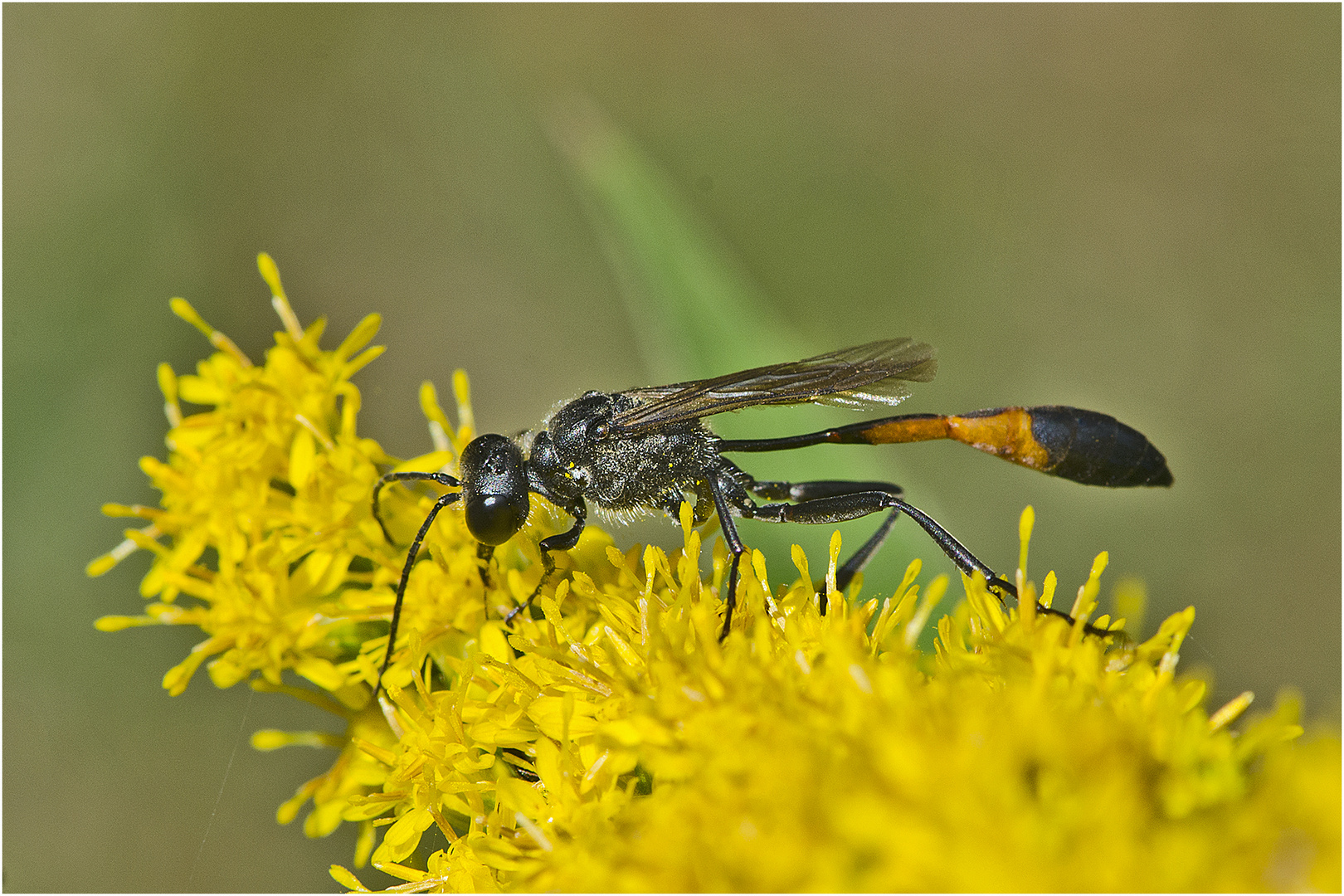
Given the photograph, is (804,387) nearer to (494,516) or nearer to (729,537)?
(729,537)

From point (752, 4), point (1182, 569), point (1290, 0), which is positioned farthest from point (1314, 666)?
point (752, 4)

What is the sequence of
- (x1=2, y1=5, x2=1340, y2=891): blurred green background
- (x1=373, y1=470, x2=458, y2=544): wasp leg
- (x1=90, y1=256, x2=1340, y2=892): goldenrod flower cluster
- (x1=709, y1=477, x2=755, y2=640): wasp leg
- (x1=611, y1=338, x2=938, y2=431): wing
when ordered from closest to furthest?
(x1=90, y1=256, x2=1340, y2=892): goldenrod flower cluster, (x1=709, y1=477, x2=755, y2=640): wasp leg, (x1=373, y1=470, x2=458, y2=544): wasp leg, (x1=611, y1=338, x2=938, y2=431): wing, (x1=2, y1=5, x2=1340, y2=891): blurred green background

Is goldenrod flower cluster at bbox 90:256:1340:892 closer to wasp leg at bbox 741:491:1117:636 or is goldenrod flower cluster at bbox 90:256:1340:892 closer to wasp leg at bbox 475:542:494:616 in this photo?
wasp leg at bbox 475:542:494:616

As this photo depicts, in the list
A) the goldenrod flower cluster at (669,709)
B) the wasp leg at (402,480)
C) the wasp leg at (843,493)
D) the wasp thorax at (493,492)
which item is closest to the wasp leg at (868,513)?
the wasp leg at (843,493)

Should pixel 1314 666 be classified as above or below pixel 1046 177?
below

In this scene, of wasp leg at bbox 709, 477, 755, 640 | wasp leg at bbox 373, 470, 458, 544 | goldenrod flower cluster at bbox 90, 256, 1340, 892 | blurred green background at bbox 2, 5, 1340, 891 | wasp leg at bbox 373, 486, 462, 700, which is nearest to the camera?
goldenrod flower cluster at bbox 90, 256, 1340, 892

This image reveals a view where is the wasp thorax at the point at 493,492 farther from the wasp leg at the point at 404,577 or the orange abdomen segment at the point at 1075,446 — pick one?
the orange abdomen segment at the point at 1075,446

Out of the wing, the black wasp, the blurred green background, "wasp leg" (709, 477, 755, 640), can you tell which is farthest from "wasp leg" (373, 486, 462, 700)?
the blurred green background

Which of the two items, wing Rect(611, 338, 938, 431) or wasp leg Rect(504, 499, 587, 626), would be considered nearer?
wasp leg Rect(504, 499, 587, 626)

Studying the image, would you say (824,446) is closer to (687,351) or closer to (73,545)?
(687,351)
